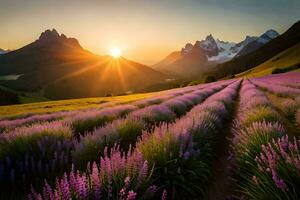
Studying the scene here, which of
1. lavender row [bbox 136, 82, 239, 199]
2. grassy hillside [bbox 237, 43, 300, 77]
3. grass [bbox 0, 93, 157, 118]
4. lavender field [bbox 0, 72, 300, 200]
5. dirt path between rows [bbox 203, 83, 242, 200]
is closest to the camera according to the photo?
lavender field [bbox 0, 72, 300, 200]

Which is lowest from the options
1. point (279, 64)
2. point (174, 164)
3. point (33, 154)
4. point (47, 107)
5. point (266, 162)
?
point (279, 64)

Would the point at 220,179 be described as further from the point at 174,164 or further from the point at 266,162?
the point at 266,162

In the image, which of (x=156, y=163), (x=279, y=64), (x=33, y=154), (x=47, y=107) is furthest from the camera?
(x=279, y=64)

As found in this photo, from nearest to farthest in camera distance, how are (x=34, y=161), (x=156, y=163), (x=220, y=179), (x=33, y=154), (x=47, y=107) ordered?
(x=156, y=163) < (x=34, y=161) < (x=33, y=154) < (x=220, y=179) < (x=47, y=107)

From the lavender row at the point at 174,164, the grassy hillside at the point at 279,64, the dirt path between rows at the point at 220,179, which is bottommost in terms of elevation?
the grassy hillside at the point at 279,64

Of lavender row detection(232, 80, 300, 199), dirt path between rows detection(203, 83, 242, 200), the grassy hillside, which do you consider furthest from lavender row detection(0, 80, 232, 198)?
the grassy hillside

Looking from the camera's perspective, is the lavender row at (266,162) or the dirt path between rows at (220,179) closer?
the lavender row at (266,162)

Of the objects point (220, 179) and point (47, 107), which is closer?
point (220, 179)

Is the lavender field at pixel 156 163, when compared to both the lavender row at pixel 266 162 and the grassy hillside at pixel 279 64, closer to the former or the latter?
the lavender row at pixel 266 162

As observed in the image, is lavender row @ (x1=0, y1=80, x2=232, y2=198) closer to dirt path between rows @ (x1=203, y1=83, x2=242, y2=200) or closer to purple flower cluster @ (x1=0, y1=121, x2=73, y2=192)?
purple flower cluster @ (x1=0, y1=121, x2=73, y2=192)

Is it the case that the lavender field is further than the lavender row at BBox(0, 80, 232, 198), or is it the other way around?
the lavender row at BBox(0, 80, 232, 198)

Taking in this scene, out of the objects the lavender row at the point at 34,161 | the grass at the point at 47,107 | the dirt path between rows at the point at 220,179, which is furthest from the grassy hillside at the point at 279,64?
the lavender row at the point at 34,161

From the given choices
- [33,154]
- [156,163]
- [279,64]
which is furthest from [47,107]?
[279,64]

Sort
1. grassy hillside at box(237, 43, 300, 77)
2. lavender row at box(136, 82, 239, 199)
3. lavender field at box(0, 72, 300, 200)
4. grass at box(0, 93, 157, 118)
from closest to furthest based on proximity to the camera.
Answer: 1. lavender field at box(0, 72, 300, 200)
2. lavender row at box(136, 82, 239, 199)
3. grass at box(0, 93, 157, 118)
4. grassy hillside at box(237, 43, 300, 77)
